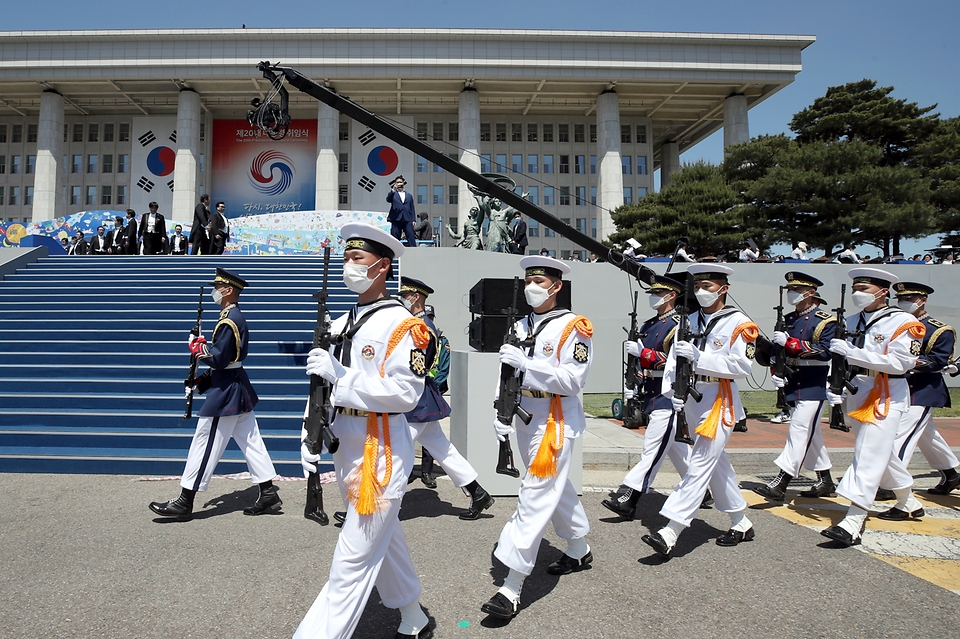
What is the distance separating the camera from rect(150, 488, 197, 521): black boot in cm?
556

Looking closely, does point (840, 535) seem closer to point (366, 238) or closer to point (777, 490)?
point (777, 490)

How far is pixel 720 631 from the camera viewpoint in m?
3.53

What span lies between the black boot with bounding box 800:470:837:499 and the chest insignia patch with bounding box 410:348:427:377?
539 centimetres

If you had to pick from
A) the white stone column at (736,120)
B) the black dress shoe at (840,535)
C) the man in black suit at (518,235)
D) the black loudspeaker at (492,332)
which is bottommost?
the black dress shoe at (840,535)

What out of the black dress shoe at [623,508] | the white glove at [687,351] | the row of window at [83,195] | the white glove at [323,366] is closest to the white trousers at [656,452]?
the black dress shoe at [623,508]

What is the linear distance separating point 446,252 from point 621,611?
1123 cm

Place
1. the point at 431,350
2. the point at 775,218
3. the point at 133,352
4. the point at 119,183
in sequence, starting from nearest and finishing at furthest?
1. the point at 431,350
2. the point at 133,352
3. the point at 775,218
4. the point at 119,183

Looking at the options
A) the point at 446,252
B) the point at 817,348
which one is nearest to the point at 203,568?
the point at 817,348

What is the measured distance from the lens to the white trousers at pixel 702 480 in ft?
15.5

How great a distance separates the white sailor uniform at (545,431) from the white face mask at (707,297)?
156 cm

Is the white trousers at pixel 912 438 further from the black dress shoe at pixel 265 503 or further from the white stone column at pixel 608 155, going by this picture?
the white stone column at pixel 608 155

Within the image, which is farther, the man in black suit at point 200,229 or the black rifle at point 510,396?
the man in black suit at point 200,229

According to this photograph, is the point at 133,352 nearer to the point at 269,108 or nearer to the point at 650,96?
the point at 269,108

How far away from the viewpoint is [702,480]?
4.80 metres
